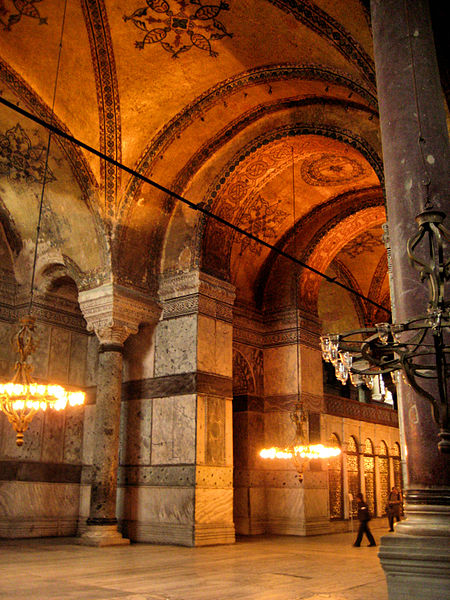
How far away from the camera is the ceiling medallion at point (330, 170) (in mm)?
10773

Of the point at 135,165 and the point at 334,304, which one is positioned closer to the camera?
the point at 135,165

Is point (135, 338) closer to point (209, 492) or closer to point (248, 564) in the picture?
point (209, 492)

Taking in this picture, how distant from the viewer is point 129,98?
9242 millimetres

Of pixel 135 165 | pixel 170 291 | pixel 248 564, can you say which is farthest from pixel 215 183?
pixel 248 564

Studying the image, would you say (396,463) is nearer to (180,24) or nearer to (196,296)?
(196,296)

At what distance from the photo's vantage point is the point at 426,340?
329 cm

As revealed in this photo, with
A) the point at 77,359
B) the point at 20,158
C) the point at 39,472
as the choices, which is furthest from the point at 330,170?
the point at 39,472

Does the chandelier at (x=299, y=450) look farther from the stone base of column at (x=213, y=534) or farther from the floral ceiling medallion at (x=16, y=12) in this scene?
the floral ceiling medallion at (x=16, y=12)

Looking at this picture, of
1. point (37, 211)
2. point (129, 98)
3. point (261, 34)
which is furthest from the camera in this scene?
point (37, 211)

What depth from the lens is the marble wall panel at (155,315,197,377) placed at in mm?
10023

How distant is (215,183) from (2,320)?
4608 mm

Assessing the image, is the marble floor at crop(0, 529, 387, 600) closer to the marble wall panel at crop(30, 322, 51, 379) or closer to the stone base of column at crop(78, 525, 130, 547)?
the stone base of column at crop(78, 525, 130, 547)

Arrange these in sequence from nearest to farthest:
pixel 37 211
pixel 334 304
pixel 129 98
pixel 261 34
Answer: pixel 261 34 → pixel 129 98 → pixel 37 211 → pixel 334 304

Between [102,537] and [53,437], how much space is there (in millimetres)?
2440
